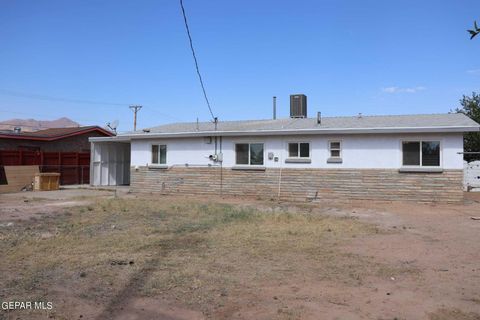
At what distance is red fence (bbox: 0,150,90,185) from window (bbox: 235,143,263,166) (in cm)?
1177

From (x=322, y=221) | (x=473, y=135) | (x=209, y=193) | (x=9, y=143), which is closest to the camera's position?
Answer: (x=322, y=221)

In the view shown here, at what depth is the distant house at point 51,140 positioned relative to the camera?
2444cm

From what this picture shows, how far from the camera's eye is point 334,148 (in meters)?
17.1

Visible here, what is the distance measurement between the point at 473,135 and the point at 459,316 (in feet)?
83.8

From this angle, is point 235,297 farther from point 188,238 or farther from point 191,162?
point 191,162

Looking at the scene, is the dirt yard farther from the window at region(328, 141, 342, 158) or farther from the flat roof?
the window at region(328, 141, 342, 158)

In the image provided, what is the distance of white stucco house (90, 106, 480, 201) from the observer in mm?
15555

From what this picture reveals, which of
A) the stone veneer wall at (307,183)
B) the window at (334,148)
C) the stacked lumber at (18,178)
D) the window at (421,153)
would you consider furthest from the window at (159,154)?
the window at (421,153)

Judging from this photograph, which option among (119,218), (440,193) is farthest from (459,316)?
(440,193)

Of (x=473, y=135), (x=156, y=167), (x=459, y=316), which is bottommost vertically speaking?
(x=459, y=316)

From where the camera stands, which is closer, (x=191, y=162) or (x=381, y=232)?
(x=381, y=232)

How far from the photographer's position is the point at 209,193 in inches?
754

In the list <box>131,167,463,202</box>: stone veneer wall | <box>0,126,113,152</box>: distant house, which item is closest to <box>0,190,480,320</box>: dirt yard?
<box>131,167,463,202</box>: stone veneer wall

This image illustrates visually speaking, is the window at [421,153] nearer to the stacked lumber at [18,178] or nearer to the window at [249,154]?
the window at [249,154]
